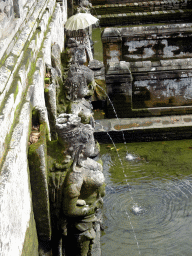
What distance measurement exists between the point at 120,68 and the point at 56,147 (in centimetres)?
439

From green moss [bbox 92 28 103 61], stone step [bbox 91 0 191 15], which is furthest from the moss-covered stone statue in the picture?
stone step [bbox 91 0 191 15]

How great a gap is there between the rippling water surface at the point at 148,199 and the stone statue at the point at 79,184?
125cm

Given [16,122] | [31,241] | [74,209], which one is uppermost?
[16,122]

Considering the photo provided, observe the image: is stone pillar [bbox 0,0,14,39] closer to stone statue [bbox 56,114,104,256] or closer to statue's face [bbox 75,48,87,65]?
stone statue [bbox 56,114,104,256]

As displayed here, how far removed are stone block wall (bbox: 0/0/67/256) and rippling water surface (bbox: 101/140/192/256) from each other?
1.99 meters

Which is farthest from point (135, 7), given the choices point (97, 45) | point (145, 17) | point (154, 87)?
point (154, 87)

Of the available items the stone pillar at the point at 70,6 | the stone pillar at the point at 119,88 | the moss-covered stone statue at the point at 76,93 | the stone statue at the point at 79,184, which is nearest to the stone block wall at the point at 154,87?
the stone pillar at the point at 119,88

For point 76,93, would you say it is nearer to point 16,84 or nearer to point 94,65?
point 16,84

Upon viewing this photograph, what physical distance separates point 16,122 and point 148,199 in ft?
10.8

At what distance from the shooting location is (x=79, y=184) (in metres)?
3.19

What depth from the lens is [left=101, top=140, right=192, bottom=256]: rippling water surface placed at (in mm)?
4691

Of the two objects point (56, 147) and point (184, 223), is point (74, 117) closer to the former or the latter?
point (56, 147)

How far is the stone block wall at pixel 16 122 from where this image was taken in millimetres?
2297

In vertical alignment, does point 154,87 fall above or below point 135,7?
below
